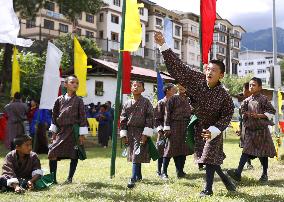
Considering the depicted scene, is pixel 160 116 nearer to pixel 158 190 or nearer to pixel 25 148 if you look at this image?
pixel 158 190

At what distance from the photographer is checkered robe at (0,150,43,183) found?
688cm

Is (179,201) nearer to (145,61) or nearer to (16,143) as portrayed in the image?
(16,143)

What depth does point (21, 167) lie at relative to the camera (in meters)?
7.03

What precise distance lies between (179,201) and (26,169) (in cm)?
270

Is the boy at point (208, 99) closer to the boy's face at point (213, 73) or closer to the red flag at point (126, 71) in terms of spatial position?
the boy's face at point (213, 73)

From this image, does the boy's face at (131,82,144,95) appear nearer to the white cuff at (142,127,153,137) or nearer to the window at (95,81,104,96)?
the white cuff at (142,127,153,137)

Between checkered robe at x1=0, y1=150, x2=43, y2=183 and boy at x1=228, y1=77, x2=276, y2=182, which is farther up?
boy at x1=228, y1=77, x2=276, y2=182

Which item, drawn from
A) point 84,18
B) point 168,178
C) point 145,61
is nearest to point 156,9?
point 84,18

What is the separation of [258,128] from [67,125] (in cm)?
334

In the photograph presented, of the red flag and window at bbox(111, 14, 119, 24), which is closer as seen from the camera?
the red flag

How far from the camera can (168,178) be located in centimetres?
814

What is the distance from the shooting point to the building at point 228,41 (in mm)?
81250

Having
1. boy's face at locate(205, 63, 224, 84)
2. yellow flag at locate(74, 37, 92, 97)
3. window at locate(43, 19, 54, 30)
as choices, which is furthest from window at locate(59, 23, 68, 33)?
boy's face at locate(205, 63, 224, 84)

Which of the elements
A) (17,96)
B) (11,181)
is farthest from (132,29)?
(17,96)
